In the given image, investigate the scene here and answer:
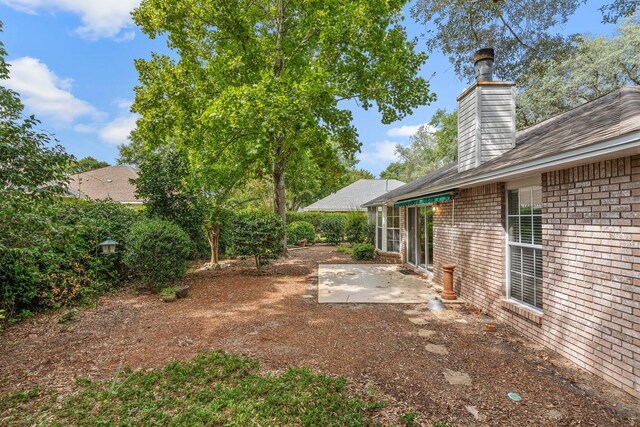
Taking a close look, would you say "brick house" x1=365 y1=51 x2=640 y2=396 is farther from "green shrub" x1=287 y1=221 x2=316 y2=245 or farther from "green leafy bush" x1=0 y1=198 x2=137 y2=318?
"green shrub" x1=287 y1=221 x2=316 y2=245

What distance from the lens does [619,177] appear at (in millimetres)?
3355

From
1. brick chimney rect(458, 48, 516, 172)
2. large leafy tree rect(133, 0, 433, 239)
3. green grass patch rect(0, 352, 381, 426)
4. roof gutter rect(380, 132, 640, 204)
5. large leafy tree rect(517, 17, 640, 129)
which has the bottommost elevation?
green grass patch rect(0, 352, 381, 426)

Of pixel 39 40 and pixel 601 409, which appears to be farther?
pixel 39 40

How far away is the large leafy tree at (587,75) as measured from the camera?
670 inches

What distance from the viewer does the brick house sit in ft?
10.7

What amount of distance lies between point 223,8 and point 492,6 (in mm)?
9310

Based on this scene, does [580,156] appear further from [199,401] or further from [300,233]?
[300,233]

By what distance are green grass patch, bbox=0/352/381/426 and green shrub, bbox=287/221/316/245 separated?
1592 cm

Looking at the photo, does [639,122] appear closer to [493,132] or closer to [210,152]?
[493,132]

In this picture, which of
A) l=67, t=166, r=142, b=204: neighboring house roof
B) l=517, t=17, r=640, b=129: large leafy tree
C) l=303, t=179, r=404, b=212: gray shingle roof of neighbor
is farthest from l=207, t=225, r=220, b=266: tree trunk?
l=517, t=17, r=640, b=129: large leafy tree

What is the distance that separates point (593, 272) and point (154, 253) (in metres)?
8.40

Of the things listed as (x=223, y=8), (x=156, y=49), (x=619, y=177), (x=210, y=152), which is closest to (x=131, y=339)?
(x=619, y=177)

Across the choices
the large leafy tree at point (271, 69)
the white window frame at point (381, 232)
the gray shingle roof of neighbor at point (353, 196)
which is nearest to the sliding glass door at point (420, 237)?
the white window frame at point (381, 232)

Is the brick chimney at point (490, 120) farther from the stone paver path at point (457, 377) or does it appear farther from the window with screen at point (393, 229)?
the window with screen at point (393, 229)
